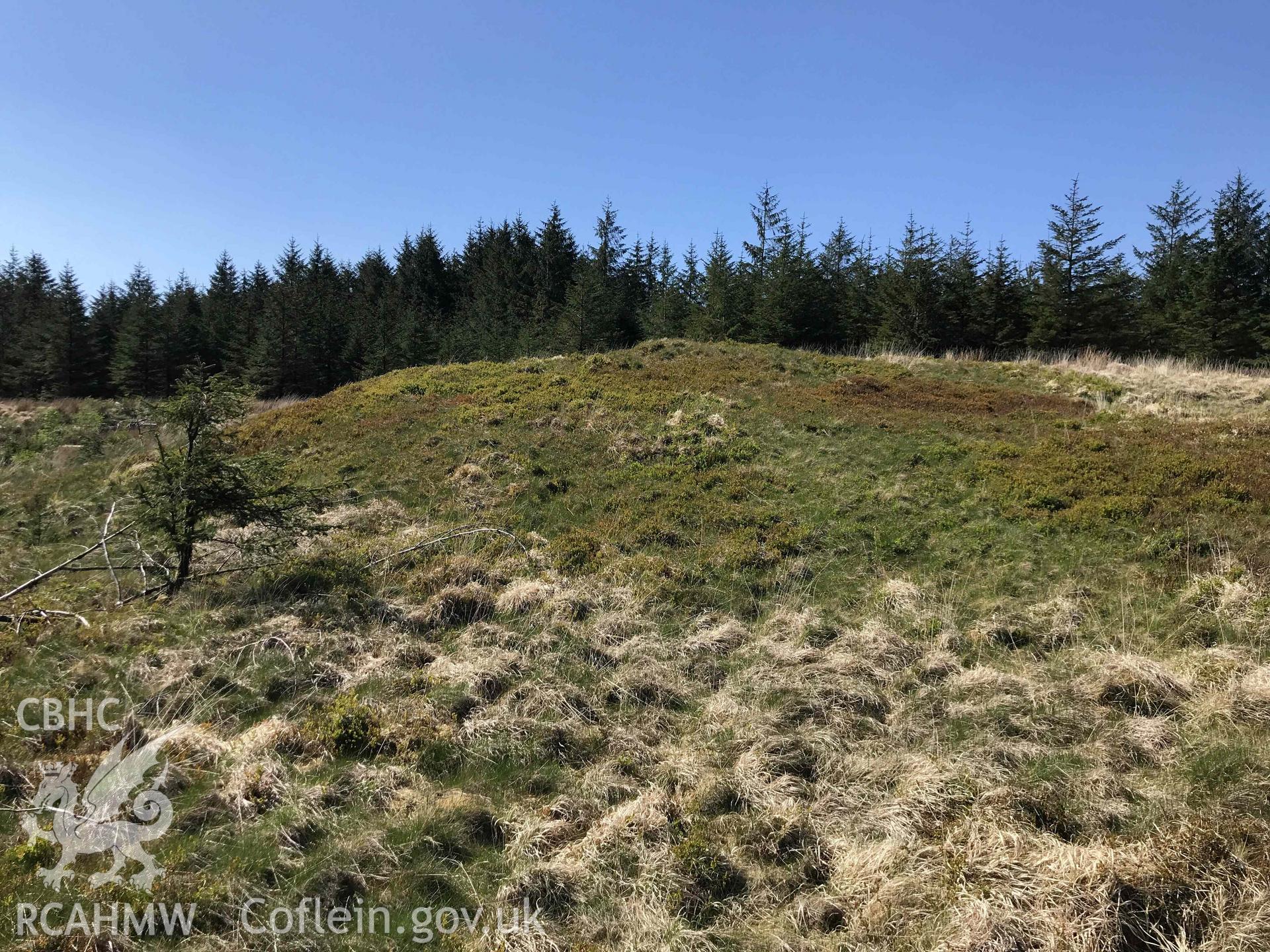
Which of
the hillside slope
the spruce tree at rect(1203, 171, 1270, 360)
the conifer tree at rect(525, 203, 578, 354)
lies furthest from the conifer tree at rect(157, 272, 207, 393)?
the spruce tree at rect(1203, 171, 1270, 360)

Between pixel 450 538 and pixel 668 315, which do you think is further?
pixel 668 315

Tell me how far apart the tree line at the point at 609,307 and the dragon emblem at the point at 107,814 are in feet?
53.9

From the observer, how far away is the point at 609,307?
3938 cm

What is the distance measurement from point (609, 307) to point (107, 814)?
37170mm

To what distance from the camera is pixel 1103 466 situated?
1150cm

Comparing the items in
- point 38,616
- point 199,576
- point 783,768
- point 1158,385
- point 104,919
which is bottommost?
point 783,768

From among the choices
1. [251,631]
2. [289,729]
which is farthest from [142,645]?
[289,729]

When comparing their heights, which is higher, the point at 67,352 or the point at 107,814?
the point at 67,352

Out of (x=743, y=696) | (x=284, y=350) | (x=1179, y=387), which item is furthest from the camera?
(x=284, y=350)

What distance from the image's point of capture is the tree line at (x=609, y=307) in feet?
101

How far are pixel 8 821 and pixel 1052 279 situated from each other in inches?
1498

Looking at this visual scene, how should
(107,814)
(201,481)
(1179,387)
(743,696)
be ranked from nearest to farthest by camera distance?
1. (107,814)
2. (743,696)
3. (201,481)
4. (1179,387)

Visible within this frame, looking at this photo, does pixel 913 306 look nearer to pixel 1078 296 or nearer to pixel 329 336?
pixel 1078 296

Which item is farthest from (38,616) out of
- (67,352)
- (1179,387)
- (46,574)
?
(67,352)
